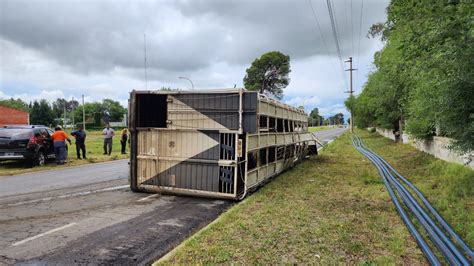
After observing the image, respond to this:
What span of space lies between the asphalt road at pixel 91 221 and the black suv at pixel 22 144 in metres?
2.89

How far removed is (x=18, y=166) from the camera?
42.1 feet

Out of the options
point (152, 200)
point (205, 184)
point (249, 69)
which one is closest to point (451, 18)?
point (205, 184)

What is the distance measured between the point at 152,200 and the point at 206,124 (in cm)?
217

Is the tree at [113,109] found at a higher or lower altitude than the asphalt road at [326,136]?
higher

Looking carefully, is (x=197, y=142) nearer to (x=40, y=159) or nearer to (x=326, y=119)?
(x=40, y=159)

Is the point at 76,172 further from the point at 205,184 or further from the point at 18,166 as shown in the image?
the point at 205,184

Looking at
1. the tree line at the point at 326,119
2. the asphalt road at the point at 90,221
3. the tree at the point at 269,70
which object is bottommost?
the asphalt road at the point at 90,221

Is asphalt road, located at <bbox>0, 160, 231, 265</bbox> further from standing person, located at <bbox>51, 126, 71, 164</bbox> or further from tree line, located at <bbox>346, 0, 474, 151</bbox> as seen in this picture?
tree line, located at <bbox>346, 0, 474, 151</bbox>

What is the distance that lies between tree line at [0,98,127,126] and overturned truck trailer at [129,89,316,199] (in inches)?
3347

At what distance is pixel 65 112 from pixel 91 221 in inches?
4343

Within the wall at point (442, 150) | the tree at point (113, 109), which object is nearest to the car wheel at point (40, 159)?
the wall at point (442, 150)

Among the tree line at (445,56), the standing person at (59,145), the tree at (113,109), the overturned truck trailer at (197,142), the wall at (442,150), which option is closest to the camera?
the tree line at (445,56)

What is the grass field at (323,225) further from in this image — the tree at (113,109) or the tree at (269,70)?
the tree at (113,109)

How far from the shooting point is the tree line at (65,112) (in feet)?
300
